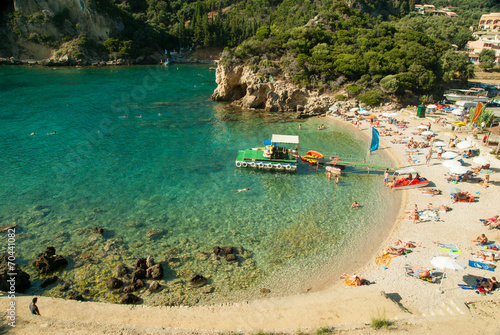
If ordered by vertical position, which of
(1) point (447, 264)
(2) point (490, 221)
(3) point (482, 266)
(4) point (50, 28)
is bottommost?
(3) point (482, 266)

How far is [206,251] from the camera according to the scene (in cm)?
2078

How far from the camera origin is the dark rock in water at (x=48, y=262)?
61.3 feet

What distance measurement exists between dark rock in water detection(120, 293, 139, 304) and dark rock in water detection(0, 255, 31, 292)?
5.62 metres

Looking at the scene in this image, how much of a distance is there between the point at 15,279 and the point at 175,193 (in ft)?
41.7

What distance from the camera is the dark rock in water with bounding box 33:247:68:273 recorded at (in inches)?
736

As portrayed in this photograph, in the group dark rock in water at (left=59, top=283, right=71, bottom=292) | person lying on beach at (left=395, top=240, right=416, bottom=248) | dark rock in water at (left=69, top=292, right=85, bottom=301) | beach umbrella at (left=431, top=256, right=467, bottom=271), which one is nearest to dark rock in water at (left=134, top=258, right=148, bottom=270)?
dark rock in water at (left=69, top=292, right=85, bottom=301)

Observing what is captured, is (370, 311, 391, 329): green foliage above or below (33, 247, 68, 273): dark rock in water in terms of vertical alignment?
above

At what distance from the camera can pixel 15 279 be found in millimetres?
17047

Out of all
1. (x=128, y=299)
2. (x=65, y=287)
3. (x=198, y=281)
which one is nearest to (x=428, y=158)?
(x=198, y=281)

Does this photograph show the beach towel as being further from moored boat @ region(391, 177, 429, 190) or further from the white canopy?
the white canopy

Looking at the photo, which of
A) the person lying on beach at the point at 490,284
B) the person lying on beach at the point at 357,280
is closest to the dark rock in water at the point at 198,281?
the person lying on beach at the point at 357,280

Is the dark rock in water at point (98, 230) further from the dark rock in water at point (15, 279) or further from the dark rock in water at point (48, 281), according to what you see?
the dark rock in water at point (15, 279)

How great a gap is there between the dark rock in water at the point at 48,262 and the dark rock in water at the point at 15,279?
3.03 feet

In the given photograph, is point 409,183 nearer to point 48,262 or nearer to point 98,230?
point 98,230
